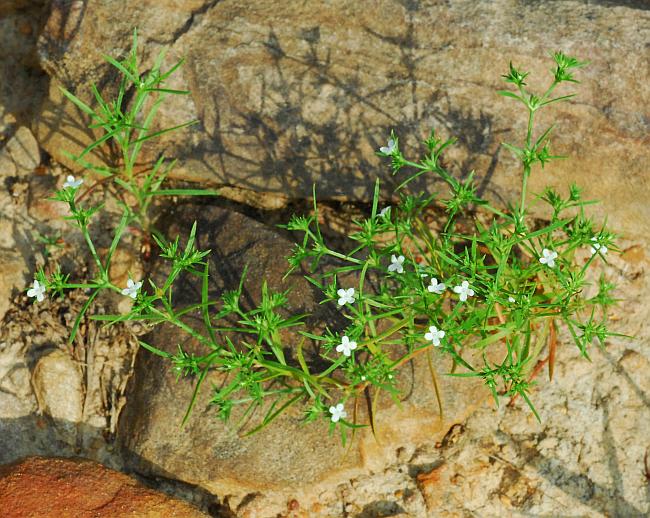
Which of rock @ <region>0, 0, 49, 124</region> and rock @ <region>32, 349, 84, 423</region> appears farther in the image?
rock @ <region>0, 0, 49, 124</region>

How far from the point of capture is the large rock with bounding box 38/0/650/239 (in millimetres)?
4520

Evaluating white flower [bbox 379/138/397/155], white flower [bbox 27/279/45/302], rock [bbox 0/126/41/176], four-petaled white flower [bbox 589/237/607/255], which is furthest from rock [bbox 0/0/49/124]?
four-petaled white flower [bbox 589/237/607/255]

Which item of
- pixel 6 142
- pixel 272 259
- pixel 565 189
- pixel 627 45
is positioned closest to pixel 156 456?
pixel 272 259

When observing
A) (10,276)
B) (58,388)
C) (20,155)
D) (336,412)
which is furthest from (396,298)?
(20,155)

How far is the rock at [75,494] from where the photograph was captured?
3816 millimetres

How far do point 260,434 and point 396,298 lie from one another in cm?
111

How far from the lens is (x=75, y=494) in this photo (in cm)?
390

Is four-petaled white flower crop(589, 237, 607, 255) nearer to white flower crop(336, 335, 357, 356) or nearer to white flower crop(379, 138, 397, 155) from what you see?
white flower crop(379, 138, 397, 155)

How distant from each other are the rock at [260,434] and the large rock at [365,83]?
2.23 ft

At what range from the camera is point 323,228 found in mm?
4758

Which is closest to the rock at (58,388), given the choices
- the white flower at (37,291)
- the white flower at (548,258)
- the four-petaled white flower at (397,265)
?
the white flower at (37,291)

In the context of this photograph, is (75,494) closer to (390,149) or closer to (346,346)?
(346,346)

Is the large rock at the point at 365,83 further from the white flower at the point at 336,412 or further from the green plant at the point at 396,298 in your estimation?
the white flower at the point at 336,412

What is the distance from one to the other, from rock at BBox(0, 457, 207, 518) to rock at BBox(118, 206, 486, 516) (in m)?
0.30
